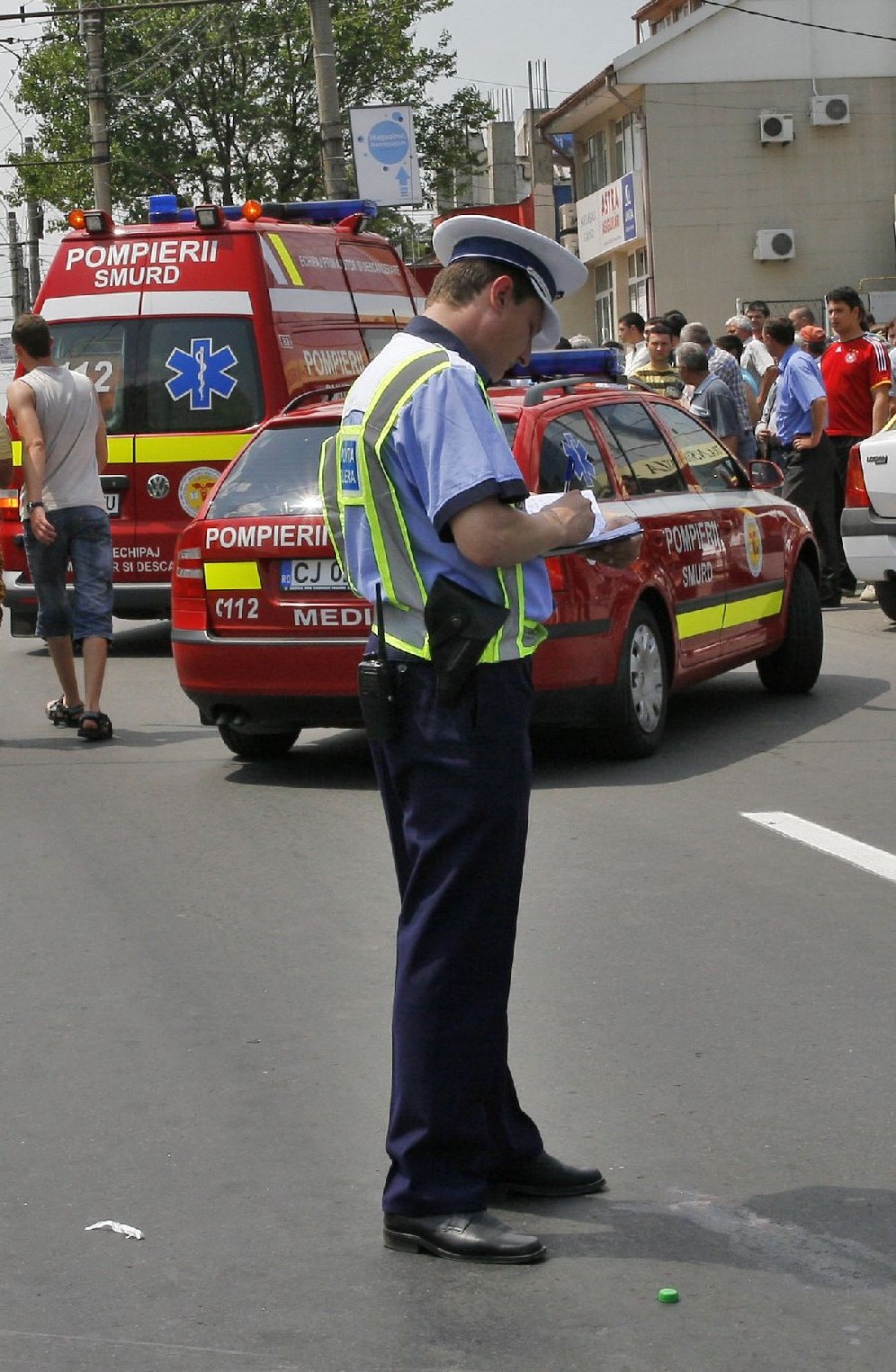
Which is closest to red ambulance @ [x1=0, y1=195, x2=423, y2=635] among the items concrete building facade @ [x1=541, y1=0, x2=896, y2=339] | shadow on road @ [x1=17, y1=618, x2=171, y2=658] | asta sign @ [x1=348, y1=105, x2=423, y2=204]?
shadow on road @ [x1=17, y1=618, x2=171, y2=658]

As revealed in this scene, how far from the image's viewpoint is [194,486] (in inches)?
537

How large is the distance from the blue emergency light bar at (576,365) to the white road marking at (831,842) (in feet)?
10.4

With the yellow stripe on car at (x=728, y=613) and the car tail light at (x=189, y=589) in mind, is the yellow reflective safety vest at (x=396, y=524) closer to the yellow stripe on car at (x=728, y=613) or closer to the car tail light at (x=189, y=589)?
the car tail light at (x=189, y=589)

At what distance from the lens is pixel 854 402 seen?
603 inches

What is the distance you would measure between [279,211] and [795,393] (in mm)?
3720

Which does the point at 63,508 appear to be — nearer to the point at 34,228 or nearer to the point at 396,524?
the point at 396,524

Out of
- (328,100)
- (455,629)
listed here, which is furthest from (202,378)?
(328,100)

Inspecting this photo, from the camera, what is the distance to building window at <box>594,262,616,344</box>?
153ft

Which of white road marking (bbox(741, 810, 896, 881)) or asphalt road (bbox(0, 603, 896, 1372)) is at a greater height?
asphalt road (bbox(0, 603, 896, 1372))

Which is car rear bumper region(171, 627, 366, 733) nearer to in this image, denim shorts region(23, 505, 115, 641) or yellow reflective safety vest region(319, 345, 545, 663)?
denim shorts region(23, 505, 115, 641)

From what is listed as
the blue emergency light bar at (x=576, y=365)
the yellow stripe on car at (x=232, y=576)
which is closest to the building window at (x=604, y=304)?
the blue emergency light bar at (x=576, y=365)

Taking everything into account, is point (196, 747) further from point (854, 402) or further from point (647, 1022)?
point (854, 402)

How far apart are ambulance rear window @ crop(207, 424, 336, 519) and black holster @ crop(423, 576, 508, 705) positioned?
205 inches

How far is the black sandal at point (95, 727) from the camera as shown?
1024 cm
